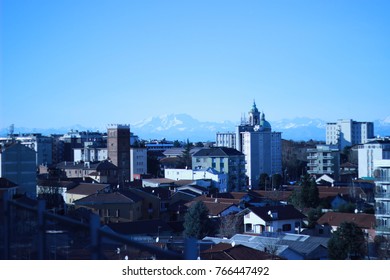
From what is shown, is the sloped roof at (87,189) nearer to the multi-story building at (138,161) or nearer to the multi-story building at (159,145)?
the multi-story building at (138,161)

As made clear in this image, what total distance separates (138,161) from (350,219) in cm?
904

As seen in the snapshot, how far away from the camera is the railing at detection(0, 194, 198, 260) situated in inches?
50.5

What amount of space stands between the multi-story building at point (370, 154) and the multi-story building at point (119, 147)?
17.8 feet

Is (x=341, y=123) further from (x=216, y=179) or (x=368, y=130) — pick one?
(x=216, y=179)

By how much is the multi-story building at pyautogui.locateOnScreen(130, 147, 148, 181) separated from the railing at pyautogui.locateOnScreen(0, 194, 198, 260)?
1338cm

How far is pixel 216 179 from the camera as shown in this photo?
12359 millimetres

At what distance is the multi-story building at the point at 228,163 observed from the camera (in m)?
13.6

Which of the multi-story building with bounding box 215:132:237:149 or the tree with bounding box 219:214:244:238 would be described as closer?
the tree with bounding box 219:214:244:238

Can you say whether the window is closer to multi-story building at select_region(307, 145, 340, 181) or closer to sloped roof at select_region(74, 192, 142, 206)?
sloped roof at select_region(74, 192, 142, 206)

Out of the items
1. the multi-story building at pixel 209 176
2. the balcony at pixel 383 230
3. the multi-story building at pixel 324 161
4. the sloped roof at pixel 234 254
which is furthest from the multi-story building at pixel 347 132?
the sloped roof at pixel 234 254

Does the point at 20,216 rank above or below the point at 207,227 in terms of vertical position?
above

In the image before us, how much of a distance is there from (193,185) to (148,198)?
7.66ft

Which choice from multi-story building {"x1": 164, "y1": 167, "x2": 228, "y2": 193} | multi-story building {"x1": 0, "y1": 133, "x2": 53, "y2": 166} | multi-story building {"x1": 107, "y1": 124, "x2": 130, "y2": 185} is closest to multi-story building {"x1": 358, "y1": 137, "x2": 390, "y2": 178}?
multi-story building {"x1": 164, "y1": 167, "x2": 228, "y2": 193}
